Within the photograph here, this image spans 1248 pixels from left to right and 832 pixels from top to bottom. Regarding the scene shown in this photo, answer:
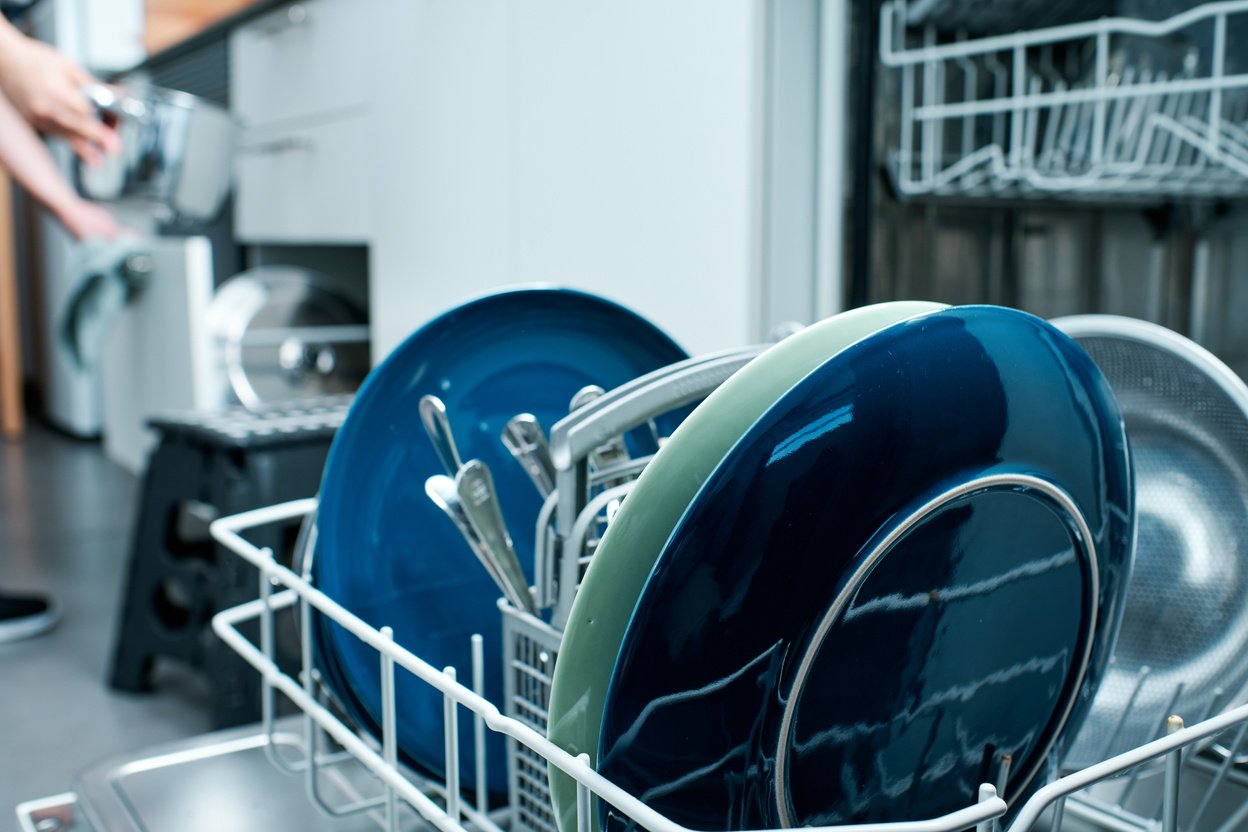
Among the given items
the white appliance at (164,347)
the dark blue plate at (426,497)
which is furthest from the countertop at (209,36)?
the dark blue plate at (426,497)

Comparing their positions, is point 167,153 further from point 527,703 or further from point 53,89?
point 527,703

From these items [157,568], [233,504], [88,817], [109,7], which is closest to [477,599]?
[88,817]

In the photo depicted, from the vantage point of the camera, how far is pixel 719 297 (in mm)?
999

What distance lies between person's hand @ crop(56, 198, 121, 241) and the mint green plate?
103 cm

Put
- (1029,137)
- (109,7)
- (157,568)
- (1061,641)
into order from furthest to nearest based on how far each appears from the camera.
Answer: (109,7) < (157,568) < (1029,137) < (1061,641)

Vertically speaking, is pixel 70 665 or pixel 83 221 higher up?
pixel 83 221

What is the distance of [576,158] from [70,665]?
74 cm

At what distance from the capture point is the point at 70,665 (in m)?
1.22

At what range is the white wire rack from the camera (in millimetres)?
289

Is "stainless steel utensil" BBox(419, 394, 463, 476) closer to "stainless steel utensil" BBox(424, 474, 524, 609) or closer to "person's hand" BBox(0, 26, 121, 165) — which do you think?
"stainless steel utensil" BBox(424, 474, 524, 609)

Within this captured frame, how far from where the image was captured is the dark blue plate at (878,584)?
312mm

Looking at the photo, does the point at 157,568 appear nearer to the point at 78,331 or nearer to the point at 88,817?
the point at 88,817

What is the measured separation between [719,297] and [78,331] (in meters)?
1.16

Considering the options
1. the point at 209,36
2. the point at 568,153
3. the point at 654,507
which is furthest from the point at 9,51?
the point at 209,36
